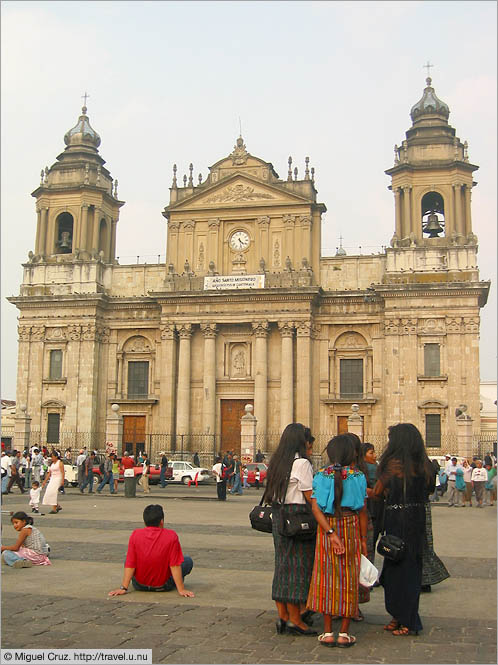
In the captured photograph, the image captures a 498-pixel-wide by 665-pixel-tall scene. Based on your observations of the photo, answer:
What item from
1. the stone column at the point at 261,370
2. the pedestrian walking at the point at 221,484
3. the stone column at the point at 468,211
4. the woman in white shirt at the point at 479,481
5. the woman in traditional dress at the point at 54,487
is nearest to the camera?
the woman in traditional dress at the point at 54,487

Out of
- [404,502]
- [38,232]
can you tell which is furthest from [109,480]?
[38,232]

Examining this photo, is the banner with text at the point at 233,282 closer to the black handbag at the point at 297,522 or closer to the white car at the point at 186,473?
the white car at the point at 186,473

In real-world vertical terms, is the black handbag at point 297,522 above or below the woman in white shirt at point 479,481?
above

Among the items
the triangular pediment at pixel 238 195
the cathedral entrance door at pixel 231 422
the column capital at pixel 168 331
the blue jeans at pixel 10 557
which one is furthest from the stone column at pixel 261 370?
the blue jeans at pixel 10 557

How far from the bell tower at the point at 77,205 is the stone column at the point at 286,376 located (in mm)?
11977

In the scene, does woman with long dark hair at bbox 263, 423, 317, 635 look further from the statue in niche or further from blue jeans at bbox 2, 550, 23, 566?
the statue in niche

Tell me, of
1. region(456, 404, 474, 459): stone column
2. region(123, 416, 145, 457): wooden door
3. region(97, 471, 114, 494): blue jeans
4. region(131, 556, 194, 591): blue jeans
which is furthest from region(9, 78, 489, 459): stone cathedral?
region(131, 556, 194, 591): blue jeans

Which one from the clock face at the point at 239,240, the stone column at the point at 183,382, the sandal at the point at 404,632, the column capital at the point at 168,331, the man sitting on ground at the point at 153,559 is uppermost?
the clock face at the point at 239,240

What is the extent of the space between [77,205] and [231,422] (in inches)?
613

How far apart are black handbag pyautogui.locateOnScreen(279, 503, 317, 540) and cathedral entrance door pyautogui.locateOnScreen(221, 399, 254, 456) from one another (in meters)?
33.1

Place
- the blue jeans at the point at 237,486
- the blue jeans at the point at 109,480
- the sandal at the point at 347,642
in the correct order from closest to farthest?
the sandal at the point at 347,642 → the blue jeans at the point at 109,480 → the blue jeans at the point at 237,486

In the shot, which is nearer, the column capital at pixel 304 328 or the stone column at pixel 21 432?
the column capital at pixel 304 328

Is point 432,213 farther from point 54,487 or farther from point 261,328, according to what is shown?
point 54,487

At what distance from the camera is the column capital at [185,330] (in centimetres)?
4053
